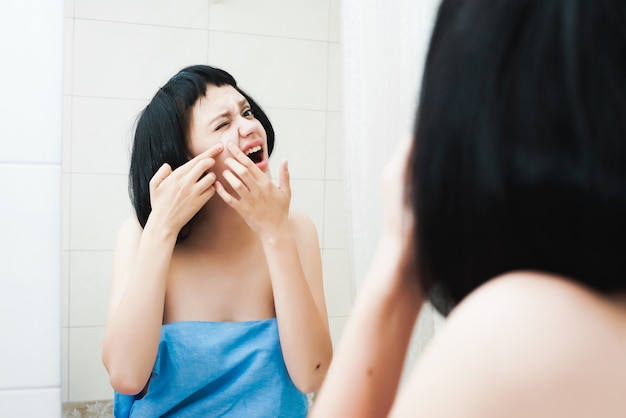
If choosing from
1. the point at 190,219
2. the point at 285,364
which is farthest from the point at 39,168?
the point at 285,364

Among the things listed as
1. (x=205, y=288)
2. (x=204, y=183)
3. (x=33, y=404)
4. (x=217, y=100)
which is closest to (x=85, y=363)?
(x=33, y=404)

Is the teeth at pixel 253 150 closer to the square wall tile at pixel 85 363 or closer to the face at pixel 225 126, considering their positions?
the face at pixel 225 126

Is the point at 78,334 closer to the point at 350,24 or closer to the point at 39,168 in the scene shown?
the point at 39,168

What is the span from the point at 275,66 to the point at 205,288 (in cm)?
34

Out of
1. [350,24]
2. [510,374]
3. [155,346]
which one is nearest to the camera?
[510,374]

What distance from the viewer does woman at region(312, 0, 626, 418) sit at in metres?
0.29

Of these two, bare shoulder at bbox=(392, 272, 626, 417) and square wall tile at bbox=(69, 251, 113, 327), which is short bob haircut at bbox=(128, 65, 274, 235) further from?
bare shoulder at bbox=(392, 272, 626, 417)

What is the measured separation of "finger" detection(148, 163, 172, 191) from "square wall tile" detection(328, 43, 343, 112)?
0.85 ft

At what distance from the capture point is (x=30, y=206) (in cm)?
86

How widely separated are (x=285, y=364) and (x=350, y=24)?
51cm

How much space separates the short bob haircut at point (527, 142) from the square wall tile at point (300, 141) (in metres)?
0.57

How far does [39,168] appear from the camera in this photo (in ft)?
2.83

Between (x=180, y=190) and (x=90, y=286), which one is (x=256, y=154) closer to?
(x=180, y=190)

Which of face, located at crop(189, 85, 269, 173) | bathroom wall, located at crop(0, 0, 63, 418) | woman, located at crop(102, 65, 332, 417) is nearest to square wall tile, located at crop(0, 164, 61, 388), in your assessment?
bathroom wall, located at crop(0, 0, 63, 418)
